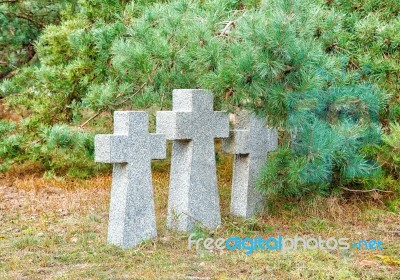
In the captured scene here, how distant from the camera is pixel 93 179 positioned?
712cm

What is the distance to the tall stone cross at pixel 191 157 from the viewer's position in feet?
15.5

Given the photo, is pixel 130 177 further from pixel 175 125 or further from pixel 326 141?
pixel 326 141

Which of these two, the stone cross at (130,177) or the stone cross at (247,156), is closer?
the stone cross at (130,177)

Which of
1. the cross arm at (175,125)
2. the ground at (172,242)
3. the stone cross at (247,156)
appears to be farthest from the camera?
the stone cross at (247,156)

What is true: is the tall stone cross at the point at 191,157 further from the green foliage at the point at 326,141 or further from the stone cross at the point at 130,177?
the green foliage at the point at 326,141

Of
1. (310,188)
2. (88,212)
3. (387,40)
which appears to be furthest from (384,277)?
(88,212)

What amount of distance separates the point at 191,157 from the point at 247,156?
2.06 ft

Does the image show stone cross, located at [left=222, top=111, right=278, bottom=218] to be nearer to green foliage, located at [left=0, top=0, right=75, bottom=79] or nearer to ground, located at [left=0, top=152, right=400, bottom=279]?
ground, located at [left=0, top=152, right=400, bottom=279]

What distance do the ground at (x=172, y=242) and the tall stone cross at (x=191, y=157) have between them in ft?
0.46

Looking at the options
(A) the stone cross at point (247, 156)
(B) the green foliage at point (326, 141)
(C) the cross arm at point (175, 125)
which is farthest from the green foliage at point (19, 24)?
(B) the green foliage at point (326, 141)

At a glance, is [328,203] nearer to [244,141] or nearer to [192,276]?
[244,141]

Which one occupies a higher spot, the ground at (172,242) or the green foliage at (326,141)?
the green foliage at (326,141)

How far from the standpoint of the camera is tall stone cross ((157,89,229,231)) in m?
4.72

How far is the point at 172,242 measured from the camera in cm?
458
